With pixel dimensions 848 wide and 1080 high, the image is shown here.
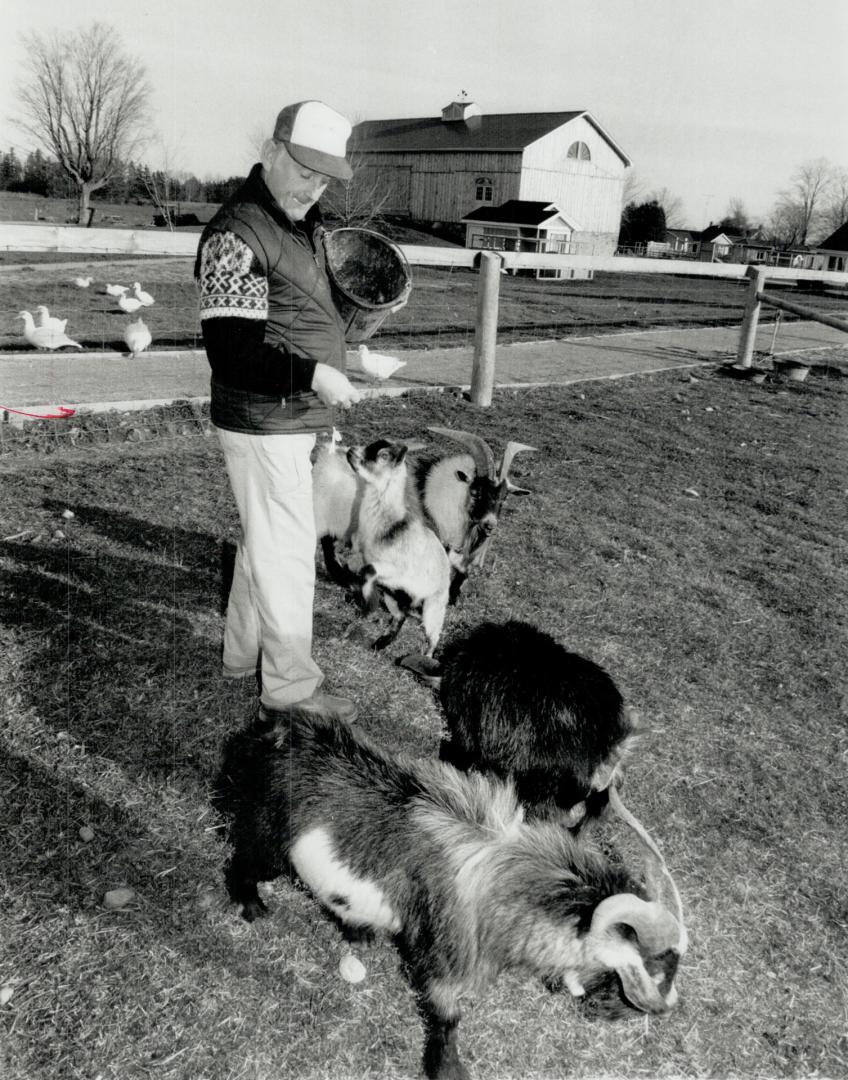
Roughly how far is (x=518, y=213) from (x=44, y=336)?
34.9 metres

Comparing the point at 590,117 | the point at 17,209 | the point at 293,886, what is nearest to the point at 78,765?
the point at 293,886

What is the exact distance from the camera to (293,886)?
114 inches

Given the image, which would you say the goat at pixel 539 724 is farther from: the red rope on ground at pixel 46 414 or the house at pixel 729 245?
the house at pixel 729 245

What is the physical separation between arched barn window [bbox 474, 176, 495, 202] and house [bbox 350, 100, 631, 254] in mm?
50

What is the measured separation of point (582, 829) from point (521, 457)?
193 inches

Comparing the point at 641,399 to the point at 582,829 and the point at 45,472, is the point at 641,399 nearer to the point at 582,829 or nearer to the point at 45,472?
the point at 45,472

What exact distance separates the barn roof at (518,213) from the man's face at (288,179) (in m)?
37.7

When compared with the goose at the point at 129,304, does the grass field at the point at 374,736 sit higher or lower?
lower

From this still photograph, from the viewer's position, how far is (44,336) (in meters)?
8.77

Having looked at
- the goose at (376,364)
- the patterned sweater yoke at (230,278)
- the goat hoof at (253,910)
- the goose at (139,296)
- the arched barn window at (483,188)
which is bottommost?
the goat hoof at (253,910)

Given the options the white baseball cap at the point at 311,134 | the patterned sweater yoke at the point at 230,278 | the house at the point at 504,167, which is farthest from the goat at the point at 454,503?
the house at the point at 504,167

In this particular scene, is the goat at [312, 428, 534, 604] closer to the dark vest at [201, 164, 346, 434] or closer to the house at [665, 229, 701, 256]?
the dark vest at [201, 164, 346, 434]

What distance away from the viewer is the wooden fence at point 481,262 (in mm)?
5984

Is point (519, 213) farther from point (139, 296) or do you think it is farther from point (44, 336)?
point (44, 336)
